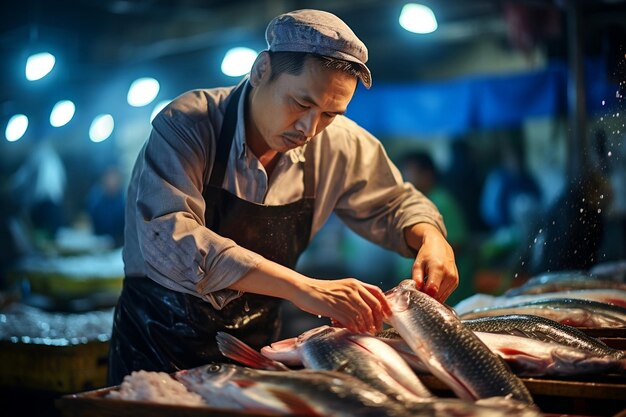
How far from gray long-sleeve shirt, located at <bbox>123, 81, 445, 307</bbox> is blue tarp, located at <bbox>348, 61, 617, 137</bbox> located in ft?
19.5

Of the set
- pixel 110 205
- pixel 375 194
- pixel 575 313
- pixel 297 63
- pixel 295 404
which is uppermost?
pixel 110 205

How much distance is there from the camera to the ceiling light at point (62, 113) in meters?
11.1

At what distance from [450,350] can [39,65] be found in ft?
25.7

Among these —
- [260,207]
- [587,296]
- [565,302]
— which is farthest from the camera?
[587,296]

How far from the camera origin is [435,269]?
326cm

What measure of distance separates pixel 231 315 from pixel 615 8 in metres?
5.80

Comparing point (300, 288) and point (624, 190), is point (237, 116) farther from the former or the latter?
point (624, 190)

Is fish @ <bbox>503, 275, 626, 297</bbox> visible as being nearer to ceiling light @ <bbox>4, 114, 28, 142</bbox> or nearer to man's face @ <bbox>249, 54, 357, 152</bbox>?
man's face @ <bbox>249, 54, 357, 152</bbox>

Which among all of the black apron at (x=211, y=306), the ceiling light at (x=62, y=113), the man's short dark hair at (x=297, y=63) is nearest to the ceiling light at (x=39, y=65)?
the ceiling light at (x=62, y=113)

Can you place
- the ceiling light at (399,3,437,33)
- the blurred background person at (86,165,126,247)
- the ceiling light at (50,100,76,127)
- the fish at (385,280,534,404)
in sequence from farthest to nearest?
the blurred background person at (86,165,126,247) → the ceiling light at (50,100,76,127) → the ceiling light at (399,3,437,33) → the fish at (385,280,534,404)

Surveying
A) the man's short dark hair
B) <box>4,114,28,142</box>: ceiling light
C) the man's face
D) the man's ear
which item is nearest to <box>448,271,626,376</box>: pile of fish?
the man's face

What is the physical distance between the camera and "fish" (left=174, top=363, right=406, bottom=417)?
84.3 inches

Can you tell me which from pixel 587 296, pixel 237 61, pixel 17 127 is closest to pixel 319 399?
pixel 587 296

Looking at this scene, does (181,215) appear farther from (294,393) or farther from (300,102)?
(294,393)
